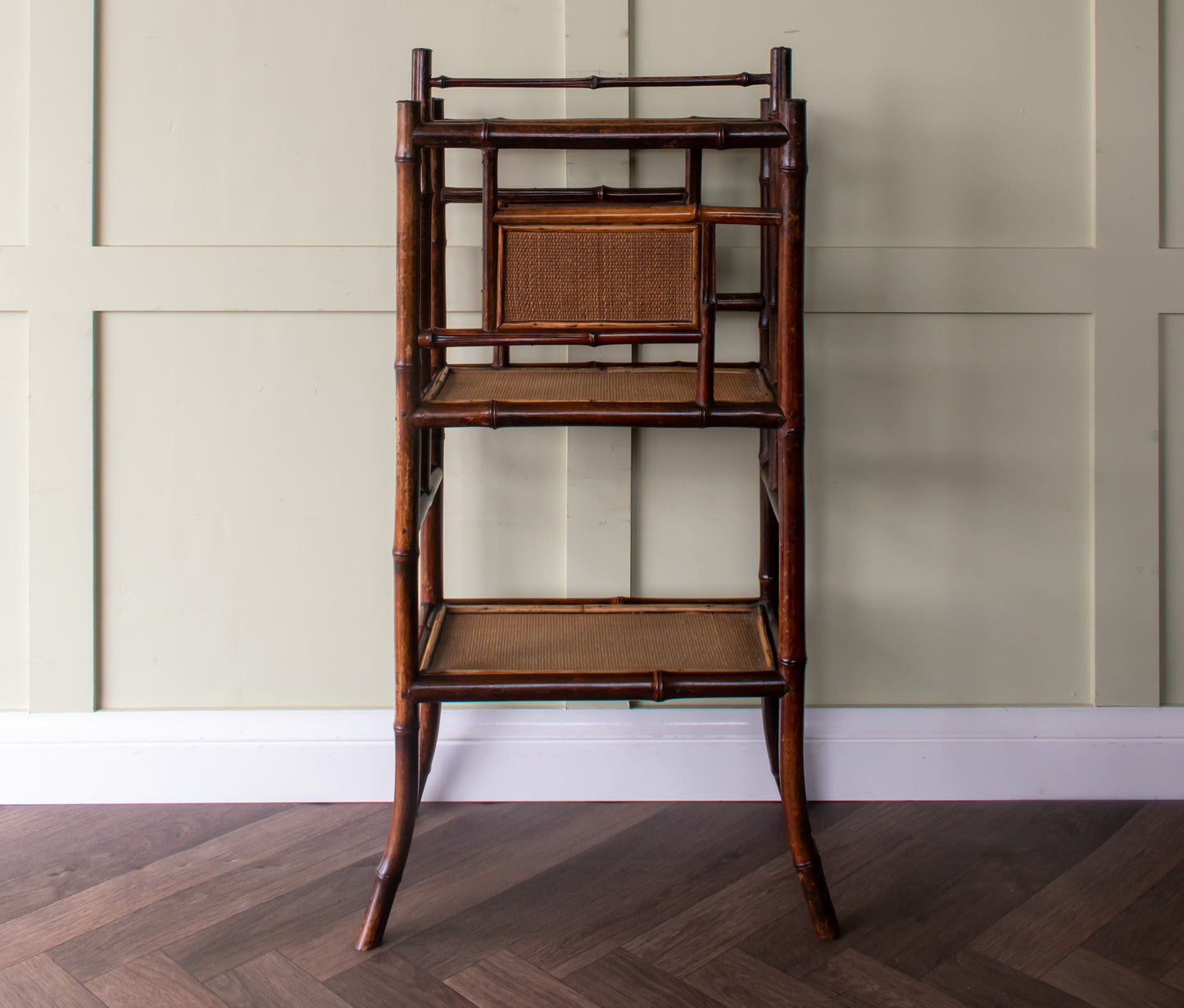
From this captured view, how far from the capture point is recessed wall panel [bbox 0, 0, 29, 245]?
1.54m

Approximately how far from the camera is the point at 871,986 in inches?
44.8

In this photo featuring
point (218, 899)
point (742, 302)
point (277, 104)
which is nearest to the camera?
point (218, 899)

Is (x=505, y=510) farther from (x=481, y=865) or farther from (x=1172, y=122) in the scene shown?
(x=1172, y=122)

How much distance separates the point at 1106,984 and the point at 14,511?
1.83 meters

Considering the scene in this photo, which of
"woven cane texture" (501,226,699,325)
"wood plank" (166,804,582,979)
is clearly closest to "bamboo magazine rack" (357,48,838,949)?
"woven cane texture" (501,226,699,325)

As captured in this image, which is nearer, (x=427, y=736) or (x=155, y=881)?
(x=155, y=881)

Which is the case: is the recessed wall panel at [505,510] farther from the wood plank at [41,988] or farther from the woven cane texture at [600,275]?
the wood plank at [41,988]

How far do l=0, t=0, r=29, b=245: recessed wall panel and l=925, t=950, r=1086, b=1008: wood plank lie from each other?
1.83 meters

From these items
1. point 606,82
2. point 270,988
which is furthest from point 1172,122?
point 270,988

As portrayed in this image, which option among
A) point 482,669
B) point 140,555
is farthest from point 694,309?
point 140,555

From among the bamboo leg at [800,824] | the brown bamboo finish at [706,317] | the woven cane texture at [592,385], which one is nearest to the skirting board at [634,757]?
the bamboo leg at [800,824]

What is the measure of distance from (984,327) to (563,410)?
34.5 inches

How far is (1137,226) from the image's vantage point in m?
1.57

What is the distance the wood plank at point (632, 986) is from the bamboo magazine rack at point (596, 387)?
22cm
